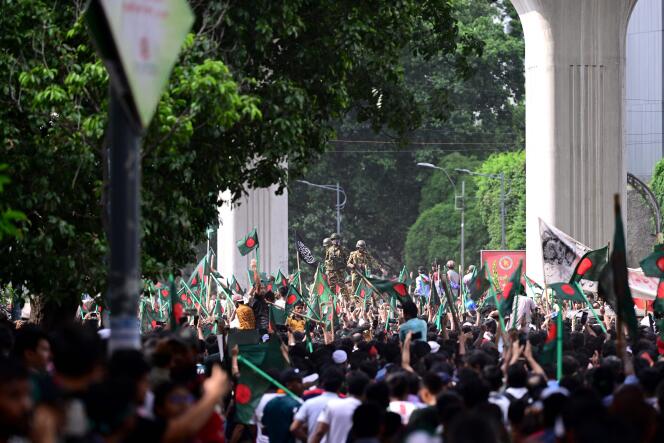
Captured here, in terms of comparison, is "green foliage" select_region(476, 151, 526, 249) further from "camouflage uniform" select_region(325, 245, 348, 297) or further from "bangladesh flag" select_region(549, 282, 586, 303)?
"bangladesh flag" select_region(549, 282, 586, 303)

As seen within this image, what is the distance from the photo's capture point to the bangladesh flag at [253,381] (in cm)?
1237

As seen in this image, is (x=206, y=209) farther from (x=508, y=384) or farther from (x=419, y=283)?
(x=419, y=283)

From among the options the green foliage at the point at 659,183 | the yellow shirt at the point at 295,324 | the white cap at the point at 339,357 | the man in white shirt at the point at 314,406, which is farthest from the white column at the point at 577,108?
the green foliage at the point at 659,183

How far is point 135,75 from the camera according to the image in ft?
23.9

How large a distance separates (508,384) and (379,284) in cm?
972

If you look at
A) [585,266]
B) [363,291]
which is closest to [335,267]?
[363,291]

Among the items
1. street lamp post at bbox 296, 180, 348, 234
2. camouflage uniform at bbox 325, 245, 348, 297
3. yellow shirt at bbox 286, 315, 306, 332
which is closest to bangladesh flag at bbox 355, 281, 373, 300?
camouflage uniform at bbox 325, 245, 348, 297

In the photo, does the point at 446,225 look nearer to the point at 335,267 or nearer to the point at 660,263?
the point at 335,267

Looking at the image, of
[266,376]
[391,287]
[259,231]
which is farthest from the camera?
[259,231]

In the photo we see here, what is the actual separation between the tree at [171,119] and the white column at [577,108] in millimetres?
13256

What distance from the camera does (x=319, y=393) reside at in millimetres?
11391

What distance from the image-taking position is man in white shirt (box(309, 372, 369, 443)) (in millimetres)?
10273

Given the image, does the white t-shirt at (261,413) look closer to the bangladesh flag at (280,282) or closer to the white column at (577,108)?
the bangladesh flag at (280,282)

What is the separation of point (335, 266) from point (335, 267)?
4 centimetres
